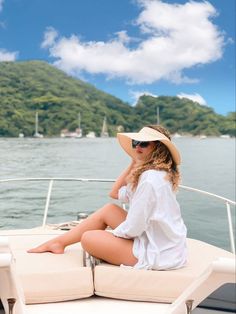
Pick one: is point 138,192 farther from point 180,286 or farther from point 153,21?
point 153,21

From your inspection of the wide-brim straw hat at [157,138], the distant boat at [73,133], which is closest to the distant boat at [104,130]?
the distant boat at [73,133]

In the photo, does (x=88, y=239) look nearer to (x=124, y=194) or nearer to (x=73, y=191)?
(x=124, y=194)

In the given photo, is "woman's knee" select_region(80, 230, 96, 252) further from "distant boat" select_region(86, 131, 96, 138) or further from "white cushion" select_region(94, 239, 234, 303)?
"distant boat" select_region(86, 131, 96, 138)

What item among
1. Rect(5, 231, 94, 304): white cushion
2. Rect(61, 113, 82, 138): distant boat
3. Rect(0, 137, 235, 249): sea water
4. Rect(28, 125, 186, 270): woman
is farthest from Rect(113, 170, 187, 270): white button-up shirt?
Rect(61, 113, 82, 138): distant boat

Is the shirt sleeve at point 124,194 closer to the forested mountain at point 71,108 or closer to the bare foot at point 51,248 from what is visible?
the bare foot at point 51,248

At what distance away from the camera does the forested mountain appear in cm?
3841

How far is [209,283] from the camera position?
174 cm

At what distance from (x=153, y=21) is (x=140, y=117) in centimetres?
4831

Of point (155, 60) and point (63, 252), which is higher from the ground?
point (155, 60)

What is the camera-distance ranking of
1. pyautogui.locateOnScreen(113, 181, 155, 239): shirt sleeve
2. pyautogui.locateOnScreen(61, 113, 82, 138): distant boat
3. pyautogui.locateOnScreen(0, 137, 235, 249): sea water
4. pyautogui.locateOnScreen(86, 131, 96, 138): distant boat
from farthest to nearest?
pyautogui.locateOnScreen(86, 131, 96, 138): distant boat < pyautogui.locateOnScreen(61, 113, 82, 138): distant boat < pyautogui.locateOnScreen(0, 137, 235, 249): sea water < pyautogui.locateOnScreen(113, 181, 155, 239): shirt sleeve

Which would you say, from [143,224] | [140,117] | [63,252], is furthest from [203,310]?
[140,117]

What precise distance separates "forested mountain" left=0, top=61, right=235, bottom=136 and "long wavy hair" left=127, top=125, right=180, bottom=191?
34.2m

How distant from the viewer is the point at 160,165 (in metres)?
2.37

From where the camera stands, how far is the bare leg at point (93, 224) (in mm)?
2637
